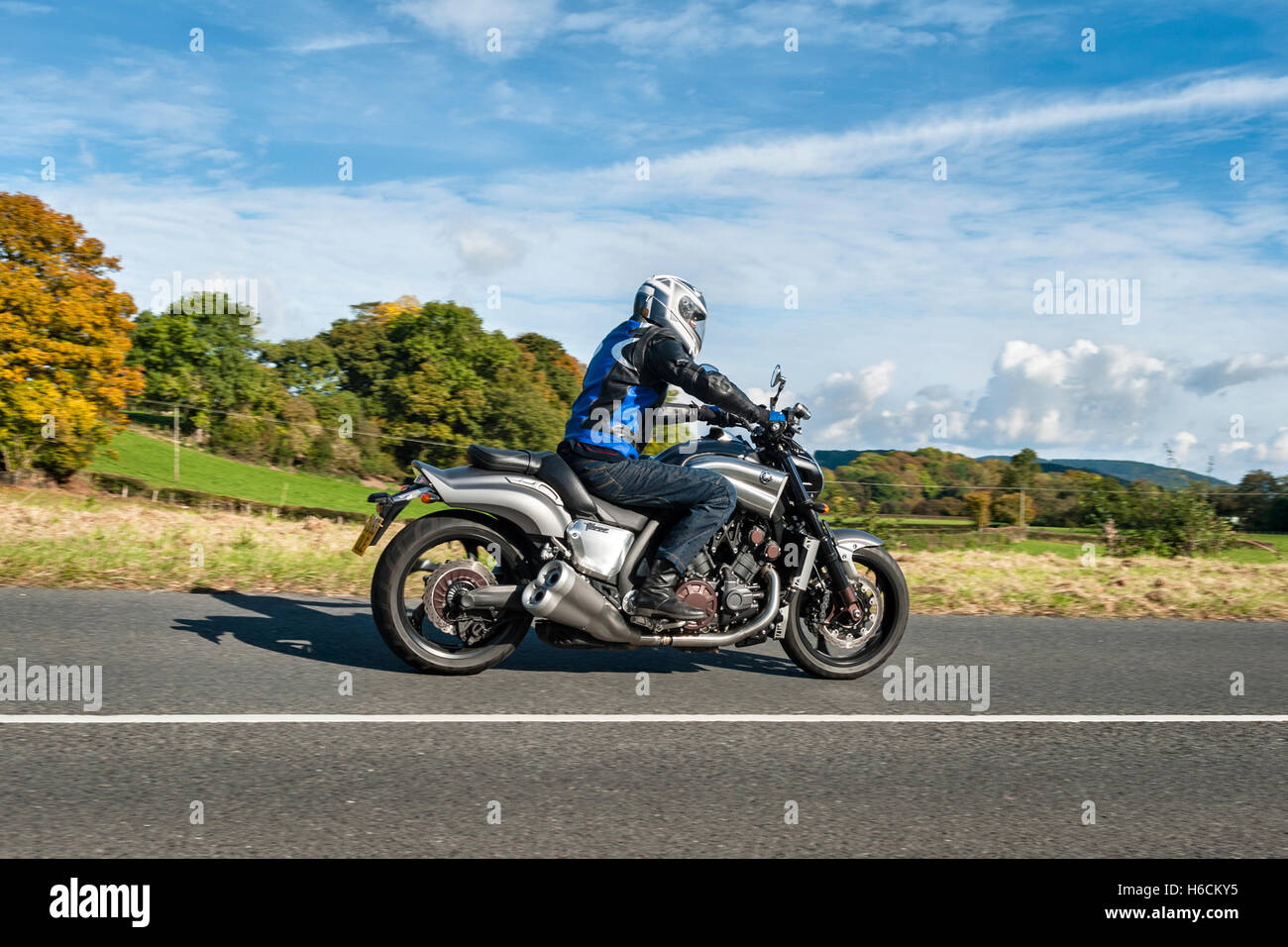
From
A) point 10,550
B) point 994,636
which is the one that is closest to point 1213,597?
point 994,636

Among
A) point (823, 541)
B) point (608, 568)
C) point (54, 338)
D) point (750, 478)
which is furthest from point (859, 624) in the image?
point (54, 338)

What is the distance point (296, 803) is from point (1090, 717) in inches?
154

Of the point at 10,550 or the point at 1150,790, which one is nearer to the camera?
the point at 1150,790

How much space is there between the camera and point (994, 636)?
25.2ft

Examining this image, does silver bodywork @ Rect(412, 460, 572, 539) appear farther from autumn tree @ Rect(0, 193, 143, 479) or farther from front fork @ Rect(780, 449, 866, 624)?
autumn tree @ Rect(0, 193, 143, 479)

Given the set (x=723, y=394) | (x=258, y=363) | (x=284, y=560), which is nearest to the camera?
(x=723, y=394)

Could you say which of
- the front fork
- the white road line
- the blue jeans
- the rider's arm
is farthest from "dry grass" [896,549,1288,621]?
the rider's arm

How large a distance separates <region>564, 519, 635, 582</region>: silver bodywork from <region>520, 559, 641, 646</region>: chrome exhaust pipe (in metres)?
0.10

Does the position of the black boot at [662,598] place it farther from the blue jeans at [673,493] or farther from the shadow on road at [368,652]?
the shadow on road at [368,652]

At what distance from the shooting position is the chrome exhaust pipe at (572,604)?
562cm

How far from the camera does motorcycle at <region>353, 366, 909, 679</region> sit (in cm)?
568

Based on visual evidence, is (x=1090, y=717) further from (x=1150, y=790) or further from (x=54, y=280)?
(x=54, y=280)

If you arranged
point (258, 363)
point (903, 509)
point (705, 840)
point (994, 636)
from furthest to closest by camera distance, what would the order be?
1. point (258, 363)
2. point (903, 509)
3. point (994, 636)
4. point (705, 840)

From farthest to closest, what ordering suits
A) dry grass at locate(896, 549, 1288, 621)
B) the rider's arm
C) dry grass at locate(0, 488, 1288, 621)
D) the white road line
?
1. dry grass at locate(896, 549, 1288, 621)
2. dry grass at locate(0, 488, 1288, 621)
3. the rider's arm
4. the white road line
